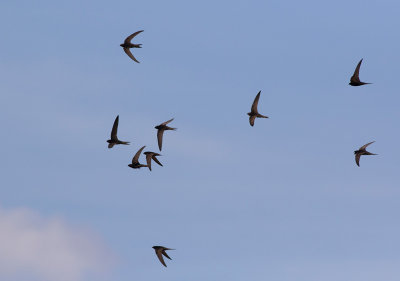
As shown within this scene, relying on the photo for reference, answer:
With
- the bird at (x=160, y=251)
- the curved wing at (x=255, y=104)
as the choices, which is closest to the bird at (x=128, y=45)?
the curved wing at (x=255, y=104)

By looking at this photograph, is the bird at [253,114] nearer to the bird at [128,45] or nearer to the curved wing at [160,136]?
the curved wing at [160,136]

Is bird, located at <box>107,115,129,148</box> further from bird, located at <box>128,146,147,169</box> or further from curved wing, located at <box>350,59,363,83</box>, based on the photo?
curved wing, located at <box>350,59,363,83</box>

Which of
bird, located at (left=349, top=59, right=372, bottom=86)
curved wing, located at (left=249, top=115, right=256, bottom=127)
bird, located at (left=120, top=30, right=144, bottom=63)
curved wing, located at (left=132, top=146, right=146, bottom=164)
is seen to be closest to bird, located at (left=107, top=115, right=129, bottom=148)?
curved wing, located at (left=132, top=146, right=146, bottom=164)

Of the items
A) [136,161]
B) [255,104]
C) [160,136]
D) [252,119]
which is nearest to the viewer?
[160,136]

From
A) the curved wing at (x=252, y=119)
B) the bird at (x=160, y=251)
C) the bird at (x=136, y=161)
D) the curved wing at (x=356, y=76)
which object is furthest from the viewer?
the curved wing at (x=252, y=119)

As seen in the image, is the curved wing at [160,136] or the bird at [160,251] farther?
the curved wing at [160,136]

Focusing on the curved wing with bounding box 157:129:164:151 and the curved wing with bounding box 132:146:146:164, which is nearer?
the curved wing with bounding box 157:129:164:151

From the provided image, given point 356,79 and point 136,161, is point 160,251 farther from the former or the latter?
point 356,79

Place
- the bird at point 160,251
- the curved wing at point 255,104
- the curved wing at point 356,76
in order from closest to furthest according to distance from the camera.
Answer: the bird at point 160,251 < the curved wing at point 356,76 < the curved wing at point 255,104

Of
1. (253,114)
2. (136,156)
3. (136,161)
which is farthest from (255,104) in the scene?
(136,161)

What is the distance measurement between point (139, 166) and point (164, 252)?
8729mm

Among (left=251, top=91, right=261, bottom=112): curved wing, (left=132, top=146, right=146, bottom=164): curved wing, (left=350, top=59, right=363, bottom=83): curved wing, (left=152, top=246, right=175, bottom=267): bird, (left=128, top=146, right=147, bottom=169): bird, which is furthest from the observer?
(left=251, top=91, right=261, bottom=112): curved wing

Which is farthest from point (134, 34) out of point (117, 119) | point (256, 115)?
point (256, 115)

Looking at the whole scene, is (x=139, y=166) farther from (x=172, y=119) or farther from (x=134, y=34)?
(x=134, y=34)
